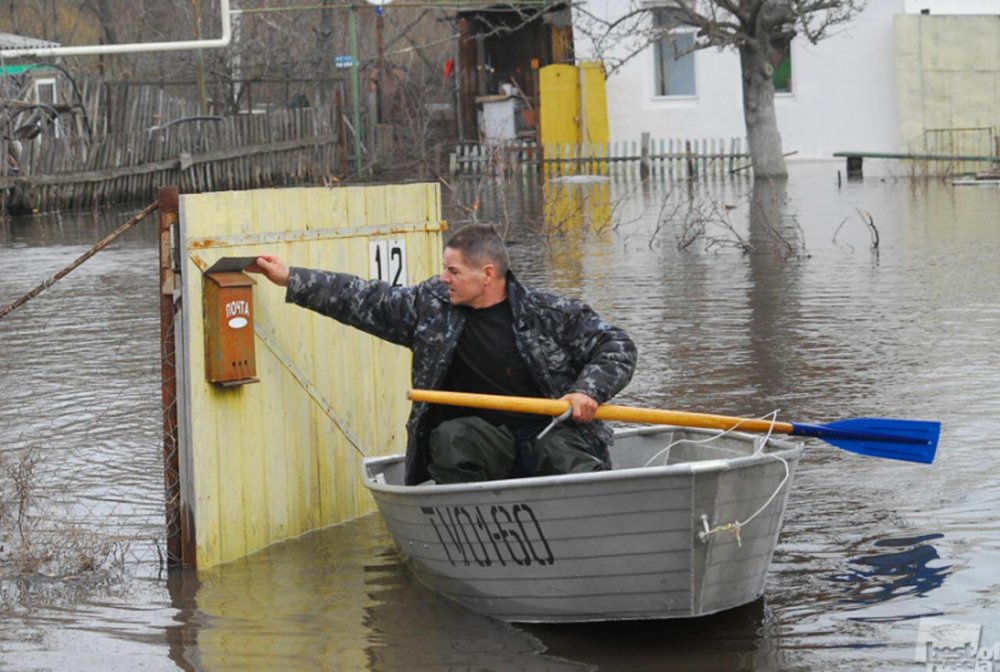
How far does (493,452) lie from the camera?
6.37 meters

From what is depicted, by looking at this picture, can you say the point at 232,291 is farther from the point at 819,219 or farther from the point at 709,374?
the point at 819,219

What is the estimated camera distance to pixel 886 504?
786 cm

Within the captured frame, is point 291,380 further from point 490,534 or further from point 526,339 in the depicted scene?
point 490,534

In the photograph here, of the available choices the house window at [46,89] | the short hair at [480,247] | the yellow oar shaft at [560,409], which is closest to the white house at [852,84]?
the house window at [46,89]

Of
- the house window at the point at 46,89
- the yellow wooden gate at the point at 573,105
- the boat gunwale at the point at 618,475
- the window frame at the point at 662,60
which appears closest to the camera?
the boat gunwale at the point at 618,475

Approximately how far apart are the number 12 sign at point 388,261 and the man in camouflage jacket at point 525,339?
1.05 m

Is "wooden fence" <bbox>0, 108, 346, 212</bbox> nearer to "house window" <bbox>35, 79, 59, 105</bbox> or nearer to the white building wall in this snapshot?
"house window" <bbox>35, 79, 59, 105</bbox>

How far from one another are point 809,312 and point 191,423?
310 inches

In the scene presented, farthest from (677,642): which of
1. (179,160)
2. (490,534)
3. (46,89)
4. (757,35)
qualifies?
(46,89)

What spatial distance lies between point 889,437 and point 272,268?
100 inches

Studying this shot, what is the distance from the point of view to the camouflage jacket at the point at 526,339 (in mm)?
6344

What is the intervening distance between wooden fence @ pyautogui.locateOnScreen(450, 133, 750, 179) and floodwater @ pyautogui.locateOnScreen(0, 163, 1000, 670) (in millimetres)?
16804

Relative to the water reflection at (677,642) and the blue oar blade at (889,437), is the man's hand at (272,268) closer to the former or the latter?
the water reflection at (677,642)

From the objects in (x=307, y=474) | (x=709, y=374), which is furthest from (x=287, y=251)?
(x=709, y=374)
